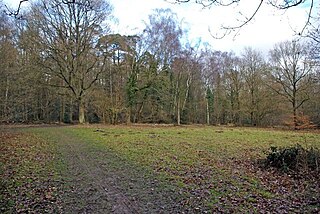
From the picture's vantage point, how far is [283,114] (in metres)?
36.5

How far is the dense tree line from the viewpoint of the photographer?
1089 inches

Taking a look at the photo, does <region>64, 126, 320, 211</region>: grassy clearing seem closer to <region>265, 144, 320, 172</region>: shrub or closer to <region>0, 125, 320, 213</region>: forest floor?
<region>0, 125, 320, 213</region>: forest floor

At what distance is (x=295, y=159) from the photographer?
334 inches

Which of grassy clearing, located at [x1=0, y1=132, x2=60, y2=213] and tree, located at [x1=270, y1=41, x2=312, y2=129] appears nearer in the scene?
grassy clearing, located at [x1=0, y1=132, x2=60, y2=213]

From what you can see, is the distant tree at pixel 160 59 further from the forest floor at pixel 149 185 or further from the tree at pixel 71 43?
the forest floor at pixel 149 185

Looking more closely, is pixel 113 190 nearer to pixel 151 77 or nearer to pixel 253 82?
pixel 151 77

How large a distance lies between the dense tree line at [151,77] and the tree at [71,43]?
9 centimetres

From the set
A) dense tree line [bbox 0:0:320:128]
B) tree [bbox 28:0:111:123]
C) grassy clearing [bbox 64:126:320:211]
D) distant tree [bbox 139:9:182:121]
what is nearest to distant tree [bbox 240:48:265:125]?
dense tree line [bbox 0:0:320:128]

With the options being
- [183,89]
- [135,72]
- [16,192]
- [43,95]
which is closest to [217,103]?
[183,89]

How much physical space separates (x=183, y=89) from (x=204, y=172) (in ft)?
107

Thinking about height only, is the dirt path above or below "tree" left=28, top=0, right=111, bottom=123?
below

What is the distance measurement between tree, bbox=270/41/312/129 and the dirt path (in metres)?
29.7

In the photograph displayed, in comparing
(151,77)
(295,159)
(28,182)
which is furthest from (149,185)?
(151,77)

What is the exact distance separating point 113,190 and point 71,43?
969 inches
